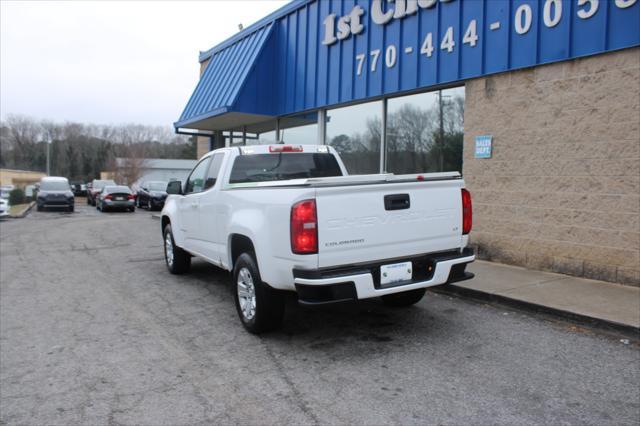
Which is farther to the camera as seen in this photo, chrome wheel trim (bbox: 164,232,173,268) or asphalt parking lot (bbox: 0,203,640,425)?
chrome wheel trim (bbox: 164,232,173,268)

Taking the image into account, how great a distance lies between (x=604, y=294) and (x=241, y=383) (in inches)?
182

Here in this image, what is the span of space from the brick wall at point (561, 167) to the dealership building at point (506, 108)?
0.02 metres

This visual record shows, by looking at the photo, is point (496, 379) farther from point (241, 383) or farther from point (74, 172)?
point (74, 172)

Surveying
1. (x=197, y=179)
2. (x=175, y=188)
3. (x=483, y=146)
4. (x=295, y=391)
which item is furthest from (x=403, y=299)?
(x=175, y=188)

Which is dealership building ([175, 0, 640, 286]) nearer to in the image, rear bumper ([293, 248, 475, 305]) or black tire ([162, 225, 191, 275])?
rear bumper ([293, 248, 475, 305])

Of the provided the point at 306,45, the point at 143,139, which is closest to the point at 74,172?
the point at 143,139

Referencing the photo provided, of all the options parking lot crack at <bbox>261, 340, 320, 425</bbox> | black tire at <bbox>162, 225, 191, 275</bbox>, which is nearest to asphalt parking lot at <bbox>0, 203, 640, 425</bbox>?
parking lot crack at <bbox>261, 340, 320, 425</bbox>

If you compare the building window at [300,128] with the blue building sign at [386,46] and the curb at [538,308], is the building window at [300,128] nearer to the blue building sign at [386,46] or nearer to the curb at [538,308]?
the blue building sign at [386,46]

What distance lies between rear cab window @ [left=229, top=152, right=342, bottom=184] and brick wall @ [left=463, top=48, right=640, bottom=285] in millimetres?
3155

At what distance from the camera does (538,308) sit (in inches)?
221

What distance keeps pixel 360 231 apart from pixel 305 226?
1.69 feet

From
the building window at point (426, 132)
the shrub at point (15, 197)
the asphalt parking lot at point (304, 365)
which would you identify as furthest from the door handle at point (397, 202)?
the shrub at point (15, 197)

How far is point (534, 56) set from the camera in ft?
24.5

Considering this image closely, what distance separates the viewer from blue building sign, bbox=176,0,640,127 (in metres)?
6.99
